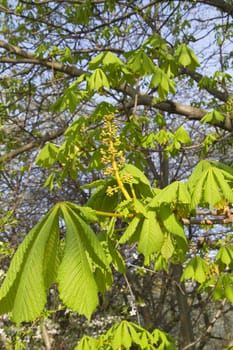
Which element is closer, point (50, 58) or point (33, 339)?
point (50, 58)

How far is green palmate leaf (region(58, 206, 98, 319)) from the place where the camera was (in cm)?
79

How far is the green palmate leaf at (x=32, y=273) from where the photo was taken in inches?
31.5

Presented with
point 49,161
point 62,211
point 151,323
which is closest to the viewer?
point 62,211

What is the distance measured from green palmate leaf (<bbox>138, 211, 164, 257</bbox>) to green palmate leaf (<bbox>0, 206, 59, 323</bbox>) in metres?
0.26

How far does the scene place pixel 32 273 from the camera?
32.7 inches

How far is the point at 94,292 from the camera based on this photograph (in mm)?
814

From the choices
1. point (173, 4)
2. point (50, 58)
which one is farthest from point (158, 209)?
point (173, 4)

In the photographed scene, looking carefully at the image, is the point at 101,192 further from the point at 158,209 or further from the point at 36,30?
the point at 36,30

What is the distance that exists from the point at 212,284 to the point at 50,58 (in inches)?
98.6

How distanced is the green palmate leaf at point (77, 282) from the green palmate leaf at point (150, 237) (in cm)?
26

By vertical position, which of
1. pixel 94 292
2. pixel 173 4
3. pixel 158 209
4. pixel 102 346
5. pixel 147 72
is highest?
pixel 173 4

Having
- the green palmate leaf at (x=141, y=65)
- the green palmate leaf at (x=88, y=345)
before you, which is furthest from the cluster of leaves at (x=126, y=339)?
the green palmate leaf at (x=141, y=65)

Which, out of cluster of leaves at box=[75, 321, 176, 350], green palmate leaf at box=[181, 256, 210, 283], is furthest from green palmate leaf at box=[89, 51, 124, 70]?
cluster of leaves at box=[75, 321, 176, 350]

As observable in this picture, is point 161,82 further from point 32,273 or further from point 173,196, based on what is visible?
point 32,273
